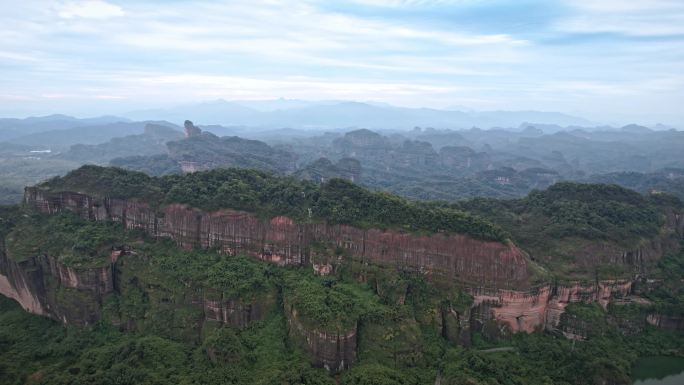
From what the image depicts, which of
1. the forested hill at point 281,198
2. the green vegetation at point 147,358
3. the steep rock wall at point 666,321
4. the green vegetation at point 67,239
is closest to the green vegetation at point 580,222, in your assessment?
the steep rock wall at point 666,321

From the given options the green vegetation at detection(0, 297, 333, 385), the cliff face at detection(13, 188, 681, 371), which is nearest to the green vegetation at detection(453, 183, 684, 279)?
Result: the cliff face at detection(13, 188, 681, 371)

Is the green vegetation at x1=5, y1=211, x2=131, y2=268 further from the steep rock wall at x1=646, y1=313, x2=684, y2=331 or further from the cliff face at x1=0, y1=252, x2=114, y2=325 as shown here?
the steep rock wall at x1=646, y1=313, x2=684, y2=331

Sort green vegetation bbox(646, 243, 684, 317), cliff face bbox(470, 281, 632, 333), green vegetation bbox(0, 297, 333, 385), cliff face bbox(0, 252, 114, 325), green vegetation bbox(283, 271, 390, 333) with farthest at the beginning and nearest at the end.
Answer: green vegetation bbox(646, 243, 684, 317)
cliff face bbox(0, 252, 114, 325)
cliff face bbox(470, 281, 632, 333)
green vegetation bbox(283, 271, 390, 333)
green vegetation bbox(0, 297, 333, 385)

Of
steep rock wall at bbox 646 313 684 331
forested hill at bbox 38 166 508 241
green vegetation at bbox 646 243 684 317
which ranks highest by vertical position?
forested hill at bbox 38 166 508 241

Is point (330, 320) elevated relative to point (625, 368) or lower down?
elevated

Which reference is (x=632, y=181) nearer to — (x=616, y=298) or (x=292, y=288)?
(x=616, y=298)

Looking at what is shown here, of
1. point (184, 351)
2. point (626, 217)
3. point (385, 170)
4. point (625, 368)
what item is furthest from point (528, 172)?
point (184, 351)
